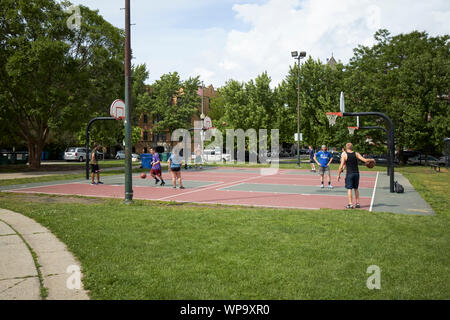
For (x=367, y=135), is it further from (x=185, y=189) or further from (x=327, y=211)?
(x=327, y=211)

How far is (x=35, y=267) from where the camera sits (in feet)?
16.5

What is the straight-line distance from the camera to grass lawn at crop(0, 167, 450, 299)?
4.27 metres

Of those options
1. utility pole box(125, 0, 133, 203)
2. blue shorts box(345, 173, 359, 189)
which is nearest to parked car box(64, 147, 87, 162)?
utility pole box(125, 0, 133, 203)

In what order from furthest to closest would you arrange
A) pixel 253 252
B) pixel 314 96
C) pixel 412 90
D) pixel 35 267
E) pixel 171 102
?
pixel 171 102
pixel 314 96
pixel 412 90
pixel 253 252
pixel 35 267

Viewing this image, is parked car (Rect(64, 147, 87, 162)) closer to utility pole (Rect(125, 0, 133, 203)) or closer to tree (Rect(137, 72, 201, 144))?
tree (Rect(137, 72, 201, 144))

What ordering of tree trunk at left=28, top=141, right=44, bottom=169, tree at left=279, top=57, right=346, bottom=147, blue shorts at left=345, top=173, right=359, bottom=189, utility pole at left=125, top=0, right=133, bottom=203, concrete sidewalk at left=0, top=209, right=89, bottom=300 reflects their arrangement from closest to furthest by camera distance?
concrete sidewalk at left=0, top=209, right=89, bottom=300 < blue shorts at left=345, top=173, right=359, bottom=189 < utility pole at left=125, top=0, right=133, bottom=203 < tree trunk at left=28, top=141, right=44, bottom=169 < tree at left=279, top=57, right=346, bottom=147

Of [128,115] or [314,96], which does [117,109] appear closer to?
[128,115]

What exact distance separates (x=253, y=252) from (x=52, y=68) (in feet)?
79.4

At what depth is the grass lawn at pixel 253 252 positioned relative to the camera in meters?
4.27

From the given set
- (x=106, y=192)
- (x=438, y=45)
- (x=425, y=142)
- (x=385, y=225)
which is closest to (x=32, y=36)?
(x=106, y=192)

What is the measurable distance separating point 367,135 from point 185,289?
34691mm

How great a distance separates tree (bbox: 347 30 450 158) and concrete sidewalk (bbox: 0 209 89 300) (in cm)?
3424

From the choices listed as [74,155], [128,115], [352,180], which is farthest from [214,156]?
[352,180]

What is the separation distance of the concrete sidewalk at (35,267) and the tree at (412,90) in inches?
1348
